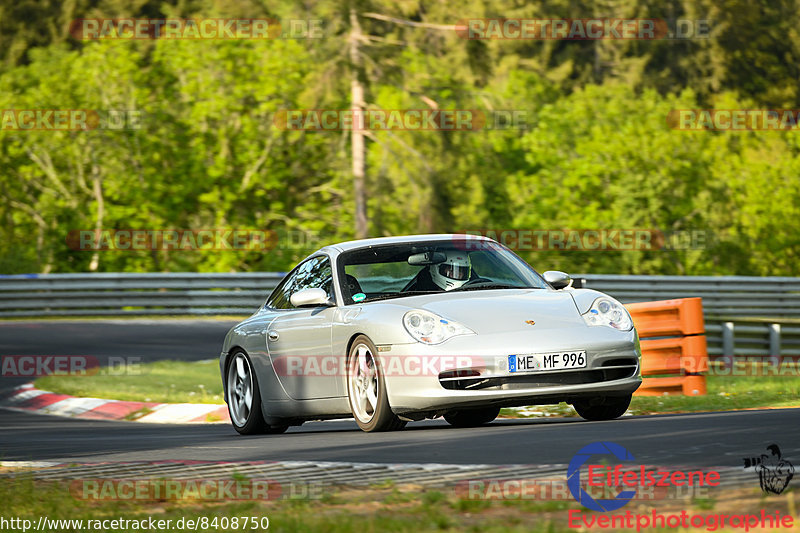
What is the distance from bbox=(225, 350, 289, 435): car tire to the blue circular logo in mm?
3871

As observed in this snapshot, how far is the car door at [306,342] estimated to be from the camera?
958 centimetres

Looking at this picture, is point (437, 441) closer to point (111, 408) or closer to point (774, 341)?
point (111, 408)

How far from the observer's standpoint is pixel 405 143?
2922 cm

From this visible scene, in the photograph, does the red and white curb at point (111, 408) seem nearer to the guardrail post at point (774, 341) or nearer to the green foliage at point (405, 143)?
the guardrail post at point (774, 341)

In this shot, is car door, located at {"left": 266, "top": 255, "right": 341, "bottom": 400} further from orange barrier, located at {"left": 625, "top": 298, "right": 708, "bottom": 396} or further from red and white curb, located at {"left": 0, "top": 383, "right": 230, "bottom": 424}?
orange barrier, located at {"left": 625, "top": 298, "right": 708, "bottom": 396}

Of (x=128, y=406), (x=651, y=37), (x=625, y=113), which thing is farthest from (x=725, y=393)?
(x=651, y=37)

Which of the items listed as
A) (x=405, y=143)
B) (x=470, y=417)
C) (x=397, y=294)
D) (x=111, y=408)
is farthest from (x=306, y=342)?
(x=405, y=143)

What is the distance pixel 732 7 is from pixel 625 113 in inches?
447

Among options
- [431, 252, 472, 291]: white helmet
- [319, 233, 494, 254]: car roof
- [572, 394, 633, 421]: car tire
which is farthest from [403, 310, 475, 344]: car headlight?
[319, 233, 494, 254]: car roof

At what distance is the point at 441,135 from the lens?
29859 mm

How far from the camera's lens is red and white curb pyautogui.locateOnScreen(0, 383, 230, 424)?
1354 centimetres

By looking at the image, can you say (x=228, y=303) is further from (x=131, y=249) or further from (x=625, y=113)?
(x=625, y=113)

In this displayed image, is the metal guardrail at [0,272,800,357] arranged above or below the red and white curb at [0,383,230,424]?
above

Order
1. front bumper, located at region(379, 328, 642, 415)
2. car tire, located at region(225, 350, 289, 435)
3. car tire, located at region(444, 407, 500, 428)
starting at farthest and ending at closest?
car tire, located at region(225, 350, 289, 435), car tire, located at region(444, 407, 500, 428), front bumper, located at region(379, 328, 642, 415)
